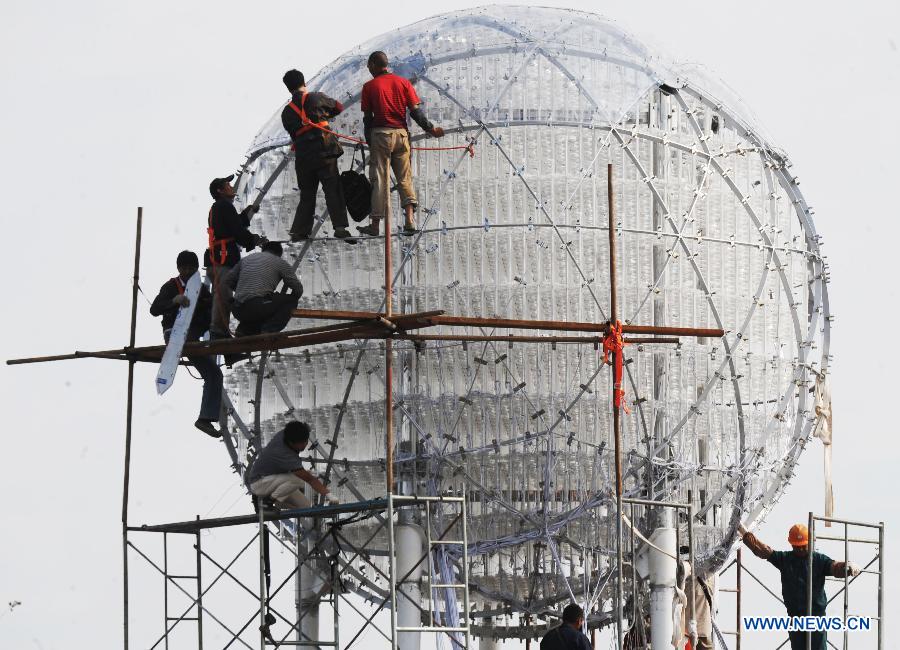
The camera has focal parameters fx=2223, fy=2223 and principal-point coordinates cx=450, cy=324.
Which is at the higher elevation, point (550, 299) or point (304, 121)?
point (304, 121)

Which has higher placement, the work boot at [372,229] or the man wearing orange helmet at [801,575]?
the work boot at [372,229]

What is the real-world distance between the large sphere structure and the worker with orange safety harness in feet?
14.5

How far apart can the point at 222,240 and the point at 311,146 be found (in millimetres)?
1521

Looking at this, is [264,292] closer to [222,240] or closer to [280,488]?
[222,240]

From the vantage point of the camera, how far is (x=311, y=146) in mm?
25578

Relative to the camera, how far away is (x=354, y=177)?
26.7m

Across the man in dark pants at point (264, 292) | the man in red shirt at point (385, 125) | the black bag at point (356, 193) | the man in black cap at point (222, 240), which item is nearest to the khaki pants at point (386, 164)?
the man in red shirt at point (385, 125)

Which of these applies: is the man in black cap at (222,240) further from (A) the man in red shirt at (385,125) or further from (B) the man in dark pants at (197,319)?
(A) the man in red shirt at (385,125)

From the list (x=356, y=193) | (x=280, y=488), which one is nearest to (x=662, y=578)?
(x=356, y=193)

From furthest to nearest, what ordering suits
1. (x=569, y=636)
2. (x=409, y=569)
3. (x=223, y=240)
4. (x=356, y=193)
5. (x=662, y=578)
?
(x=662, y=578)
(x=409, y=569)
(x=356, y=193)
(x=223, y=240)
(x=569, y=636)

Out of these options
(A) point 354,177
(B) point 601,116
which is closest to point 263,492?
(A) point 354,177

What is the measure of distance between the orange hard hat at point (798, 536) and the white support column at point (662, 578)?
3.29m

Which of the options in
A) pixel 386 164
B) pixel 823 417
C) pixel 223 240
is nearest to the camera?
pixel 223 240

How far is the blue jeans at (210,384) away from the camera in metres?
25.4
